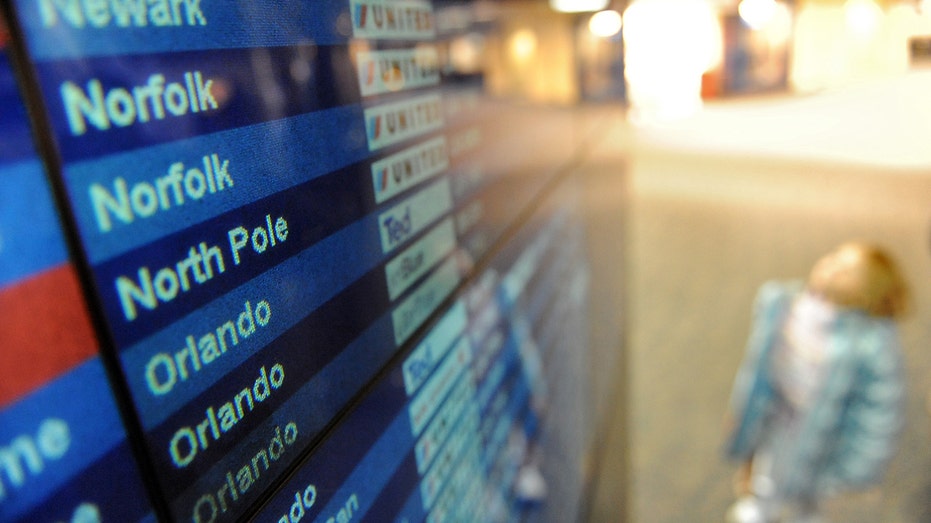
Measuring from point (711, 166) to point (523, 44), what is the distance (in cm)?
589

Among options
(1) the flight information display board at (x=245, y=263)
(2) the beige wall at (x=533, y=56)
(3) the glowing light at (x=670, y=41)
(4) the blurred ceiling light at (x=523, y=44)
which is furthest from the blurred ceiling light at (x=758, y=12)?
(1) the flight information display board at (x=245, y=263)

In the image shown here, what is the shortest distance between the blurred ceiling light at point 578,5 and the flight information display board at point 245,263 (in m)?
0.70

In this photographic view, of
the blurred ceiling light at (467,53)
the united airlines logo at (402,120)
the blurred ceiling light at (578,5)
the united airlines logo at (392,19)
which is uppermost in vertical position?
the blurred ceiling light at (578,5)

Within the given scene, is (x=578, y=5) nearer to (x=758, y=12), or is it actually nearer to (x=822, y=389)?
(x=758, y=12)

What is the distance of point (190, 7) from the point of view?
0.45m

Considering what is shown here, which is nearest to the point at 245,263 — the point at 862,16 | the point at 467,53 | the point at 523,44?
the point at 467,53

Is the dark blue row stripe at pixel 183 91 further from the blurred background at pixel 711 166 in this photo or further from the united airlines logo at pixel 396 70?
the blurred background at pixel 711 166

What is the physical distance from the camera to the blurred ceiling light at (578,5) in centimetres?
155

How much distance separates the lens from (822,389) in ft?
8.80

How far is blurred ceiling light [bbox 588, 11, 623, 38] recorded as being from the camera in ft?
5.91

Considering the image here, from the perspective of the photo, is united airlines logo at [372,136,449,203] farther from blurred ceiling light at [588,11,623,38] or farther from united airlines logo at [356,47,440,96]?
blurred ceiling light at [588,11,623,38]

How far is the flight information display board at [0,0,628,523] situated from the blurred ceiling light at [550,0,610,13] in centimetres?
70

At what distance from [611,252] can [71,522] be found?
2.15 metres

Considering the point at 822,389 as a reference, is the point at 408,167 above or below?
above
